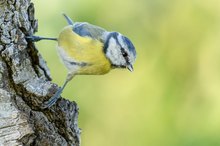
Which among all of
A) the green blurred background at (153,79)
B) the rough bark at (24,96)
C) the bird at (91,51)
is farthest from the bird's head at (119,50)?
the green blurred background at (153,79)

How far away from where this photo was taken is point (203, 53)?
3.62 metres

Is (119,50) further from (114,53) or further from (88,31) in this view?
(88,31)

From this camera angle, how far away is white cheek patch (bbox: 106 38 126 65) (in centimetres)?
264

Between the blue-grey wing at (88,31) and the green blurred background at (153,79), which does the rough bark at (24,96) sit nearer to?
the blue-grey wing at (88,31)

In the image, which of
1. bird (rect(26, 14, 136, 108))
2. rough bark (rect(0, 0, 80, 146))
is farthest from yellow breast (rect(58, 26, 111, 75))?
rough bark (rect(0, 0, 80, 146))

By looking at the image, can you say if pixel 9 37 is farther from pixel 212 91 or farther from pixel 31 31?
pixel 212 91

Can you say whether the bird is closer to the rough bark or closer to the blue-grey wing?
the blue-grey wing

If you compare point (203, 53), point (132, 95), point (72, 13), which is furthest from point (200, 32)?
point (72, 13)

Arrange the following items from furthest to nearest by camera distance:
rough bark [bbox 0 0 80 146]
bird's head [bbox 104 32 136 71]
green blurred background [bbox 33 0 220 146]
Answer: green blurred background [bbox 33 0 220 146] < bird's head [bbox 104 32 136 71] < rough bark [bbox 0 0 80 146]

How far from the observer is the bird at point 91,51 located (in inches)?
103

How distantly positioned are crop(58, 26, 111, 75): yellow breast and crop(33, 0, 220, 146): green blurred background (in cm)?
76


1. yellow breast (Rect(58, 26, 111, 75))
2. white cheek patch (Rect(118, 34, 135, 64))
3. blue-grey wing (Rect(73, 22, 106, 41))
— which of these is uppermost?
white cheek patch (Rect(118, 34, 135, 64))

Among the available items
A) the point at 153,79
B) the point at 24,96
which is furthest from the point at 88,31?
the point at 153,79

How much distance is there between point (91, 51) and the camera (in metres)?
2.64
